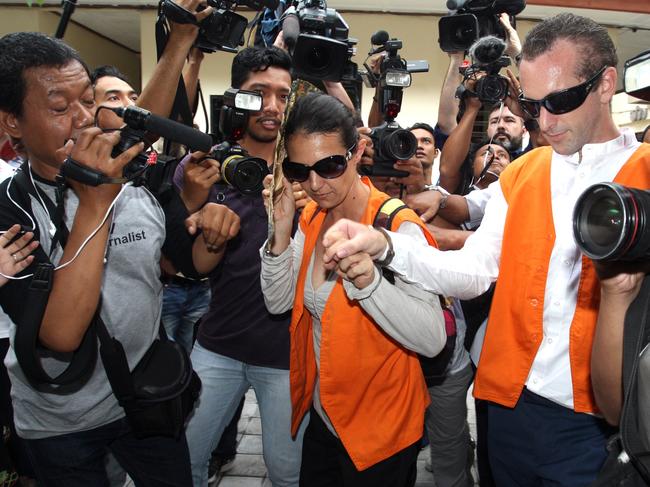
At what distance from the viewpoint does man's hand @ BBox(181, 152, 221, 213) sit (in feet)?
7.19

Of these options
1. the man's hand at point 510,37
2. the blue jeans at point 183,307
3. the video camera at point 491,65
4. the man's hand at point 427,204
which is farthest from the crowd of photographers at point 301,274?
the blue jeans at point 183,307

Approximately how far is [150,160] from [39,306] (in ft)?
1.74

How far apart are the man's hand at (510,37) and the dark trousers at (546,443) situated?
220 cm

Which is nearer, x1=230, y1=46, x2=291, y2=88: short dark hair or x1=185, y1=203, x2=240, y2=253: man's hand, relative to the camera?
x1=185, y1=203, x2=240, y2=253: man's hand

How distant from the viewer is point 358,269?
1.58 metres

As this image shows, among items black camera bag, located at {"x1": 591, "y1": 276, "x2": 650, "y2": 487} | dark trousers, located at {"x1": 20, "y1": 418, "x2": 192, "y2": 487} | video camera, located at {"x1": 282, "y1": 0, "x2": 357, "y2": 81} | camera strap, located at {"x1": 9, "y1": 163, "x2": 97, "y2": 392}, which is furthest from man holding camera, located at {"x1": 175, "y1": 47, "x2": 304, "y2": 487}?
black camera bag, located at {"x1": 591, "y1": 276, "x2": 650, "y2": 487}

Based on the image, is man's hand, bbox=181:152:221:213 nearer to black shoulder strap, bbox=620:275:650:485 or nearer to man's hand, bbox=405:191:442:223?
man's hand, bbox=405:191:442:223

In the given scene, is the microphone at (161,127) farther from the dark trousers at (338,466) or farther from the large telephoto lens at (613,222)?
the dark trousers at (338,466)

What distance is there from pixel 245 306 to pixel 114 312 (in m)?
0.73

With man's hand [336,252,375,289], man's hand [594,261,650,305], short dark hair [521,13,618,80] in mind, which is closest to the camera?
man's hand [594,261,650,305]

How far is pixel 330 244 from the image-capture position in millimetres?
1543

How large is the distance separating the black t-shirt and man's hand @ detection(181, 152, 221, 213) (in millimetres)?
254

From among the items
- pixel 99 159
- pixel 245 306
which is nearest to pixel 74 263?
pixel 99 159

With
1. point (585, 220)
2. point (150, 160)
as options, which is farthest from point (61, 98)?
point (585, 220)
